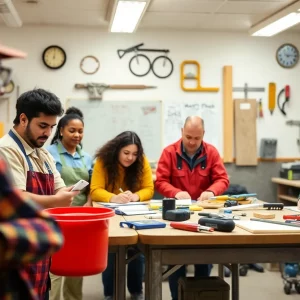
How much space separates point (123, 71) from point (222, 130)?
147 centimetres

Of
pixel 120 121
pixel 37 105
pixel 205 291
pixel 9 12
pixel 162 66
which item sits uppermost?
pixel 9 12

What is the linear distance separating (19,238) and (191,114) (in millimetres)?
5059

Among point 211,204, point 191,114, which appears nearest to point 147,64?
point 191,114

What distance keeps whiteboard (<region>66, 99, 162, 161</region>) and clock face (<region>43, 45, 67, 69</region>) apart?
1.56 ft

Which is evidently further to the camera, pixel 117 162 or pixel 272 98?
pixel 272 98

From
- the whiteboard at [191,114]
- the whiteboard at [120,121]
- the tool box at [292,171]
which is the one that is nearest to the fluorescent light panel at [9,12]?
the whiteboard at [120,121]

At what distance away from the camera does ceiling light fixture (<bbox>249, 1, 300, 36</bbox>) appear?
14.5 feet

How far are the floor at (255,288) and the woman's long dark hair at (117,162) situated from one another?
1353mm

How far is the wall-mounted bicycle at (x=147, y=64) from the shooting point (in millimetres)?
5633

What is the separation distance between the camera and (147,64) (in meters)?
5.66

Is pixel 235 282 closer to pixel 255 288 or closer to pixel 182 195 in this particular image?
pixel 182 195

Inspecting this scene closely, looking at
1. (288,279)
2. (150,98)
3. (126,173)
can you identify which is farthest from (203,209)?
(150,98)

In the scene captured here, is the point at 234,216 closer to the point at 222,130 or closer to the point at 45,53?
the point at 222,130

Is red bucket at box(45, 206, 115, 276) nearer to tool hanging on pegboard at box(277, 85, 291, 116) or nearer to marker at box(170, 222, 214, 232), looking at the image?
marker at box(170, 222, 214, 232)
